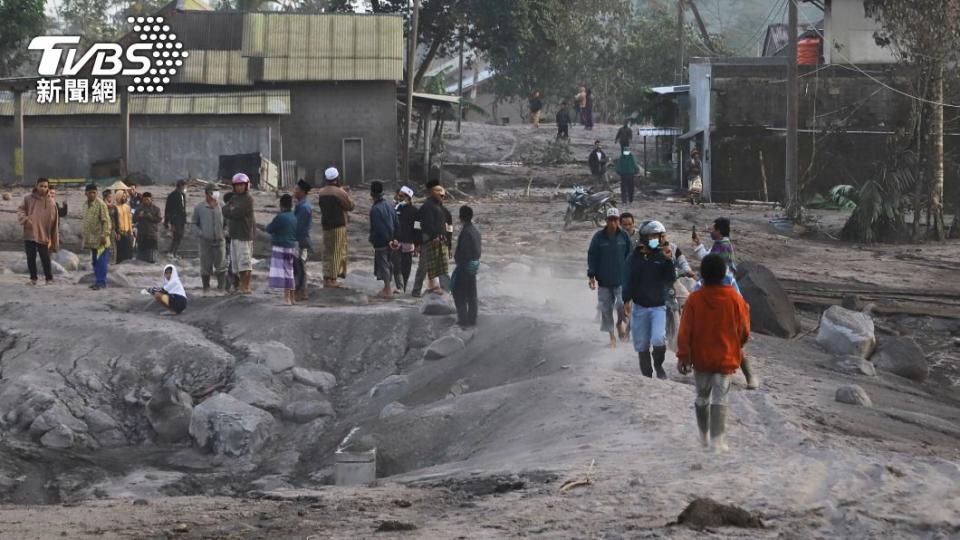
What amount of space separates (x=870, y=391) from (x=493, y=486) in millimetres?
6195

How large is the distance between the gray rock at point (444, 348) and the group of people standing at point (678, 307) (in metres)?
1.91

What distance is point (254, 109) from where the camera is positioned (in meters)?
37.1

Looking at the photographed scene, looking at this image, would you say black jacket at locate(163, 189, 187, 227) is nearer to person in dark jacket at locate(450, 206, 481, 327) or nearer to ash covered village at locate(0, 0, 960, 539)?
ash covered village at locate(0, 0, 960, 539)

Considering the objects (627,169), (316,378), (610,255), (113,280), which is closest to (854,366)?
(610,255)

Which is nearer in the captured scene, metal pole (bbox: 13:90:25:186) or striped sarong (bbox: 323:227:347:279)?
striped sarong (bbox: 323:227:347:279)

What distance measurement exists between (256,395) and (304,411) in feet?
1.99

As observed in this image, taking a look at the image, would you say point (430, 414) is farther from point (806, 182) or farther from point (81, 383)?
point (806, 182)

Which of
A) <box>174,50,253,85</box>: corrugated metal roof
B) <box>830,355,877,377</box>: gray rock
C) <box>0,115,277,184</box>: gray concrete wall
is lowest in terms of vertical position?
<box>830,355,877,377</box>: gray rock

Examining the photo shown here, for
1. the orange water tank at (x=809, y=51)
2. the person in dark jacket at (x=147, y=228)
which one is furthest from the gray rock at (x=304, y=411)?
the orange water tank at (x=809, y=51)

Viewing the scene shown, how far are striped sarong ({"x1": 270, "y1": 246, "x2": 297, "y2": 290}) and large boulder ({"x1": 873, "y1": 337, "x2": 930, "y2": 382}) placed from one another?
704 centimetres

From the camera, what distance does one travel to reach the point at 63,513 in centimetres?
937

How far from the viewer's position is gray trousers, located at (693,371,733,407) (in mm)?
9930

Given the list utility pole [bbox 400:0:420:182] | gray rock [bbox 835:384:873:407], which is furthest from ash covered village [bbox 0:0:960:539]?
utility pole [bbox 400:0:420:182]

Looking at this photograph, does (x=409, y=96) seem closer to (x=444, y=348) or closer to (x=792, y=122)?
(x=792, y=122)
